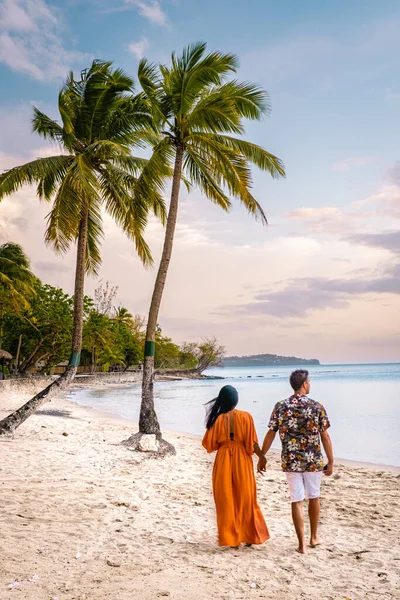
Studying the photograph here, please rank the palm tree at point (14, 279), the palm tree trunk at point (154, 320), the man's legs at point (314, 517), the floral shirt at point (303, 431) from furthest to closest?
the palm tree at point (14, 279)
the palm tree trunk at point (154, 320)
the man's legs at point (314, 517)
the floral shirt at point (303, 431)

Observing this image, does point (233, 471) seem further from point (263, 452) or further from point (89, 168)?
point (89, 168)

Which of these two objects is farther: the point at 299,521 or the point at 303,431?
the point at 299,521

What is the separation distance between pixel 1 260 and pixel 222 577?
29223 mm

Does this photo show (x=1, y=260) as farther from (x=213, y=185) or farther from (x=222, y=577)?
(x=222, y=577)

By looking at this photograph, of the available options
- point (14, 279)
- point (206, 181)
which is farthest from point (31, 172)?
point (14, 279)

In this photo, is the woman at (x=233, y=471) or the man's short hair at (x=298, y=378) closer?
the man's short hair at (x=298, y=378)

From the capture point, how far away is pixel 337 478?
339 inches

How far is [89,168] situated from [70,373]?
4305 mm

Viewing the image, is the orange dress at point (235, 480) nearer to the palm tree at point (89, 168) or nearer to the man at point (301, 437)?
the man at point (301, 437)

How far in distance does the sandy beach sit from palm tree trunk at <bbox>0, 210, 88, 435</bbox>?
2.03m

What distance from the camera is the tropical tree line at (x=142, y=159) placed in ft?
34.4

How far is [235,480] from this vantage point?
450 centimetres

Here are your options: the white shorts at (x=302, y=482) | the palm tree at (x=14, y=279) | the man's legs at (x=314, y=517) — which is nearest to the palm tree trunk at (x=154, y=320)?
the man's legs at (x=314, y=517)

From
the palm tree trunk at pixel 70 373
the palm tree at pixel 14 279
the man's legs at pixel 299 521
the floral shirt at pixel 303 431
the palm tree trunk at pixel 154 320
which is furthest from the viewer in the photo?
the palm tree at pixel 14 279
